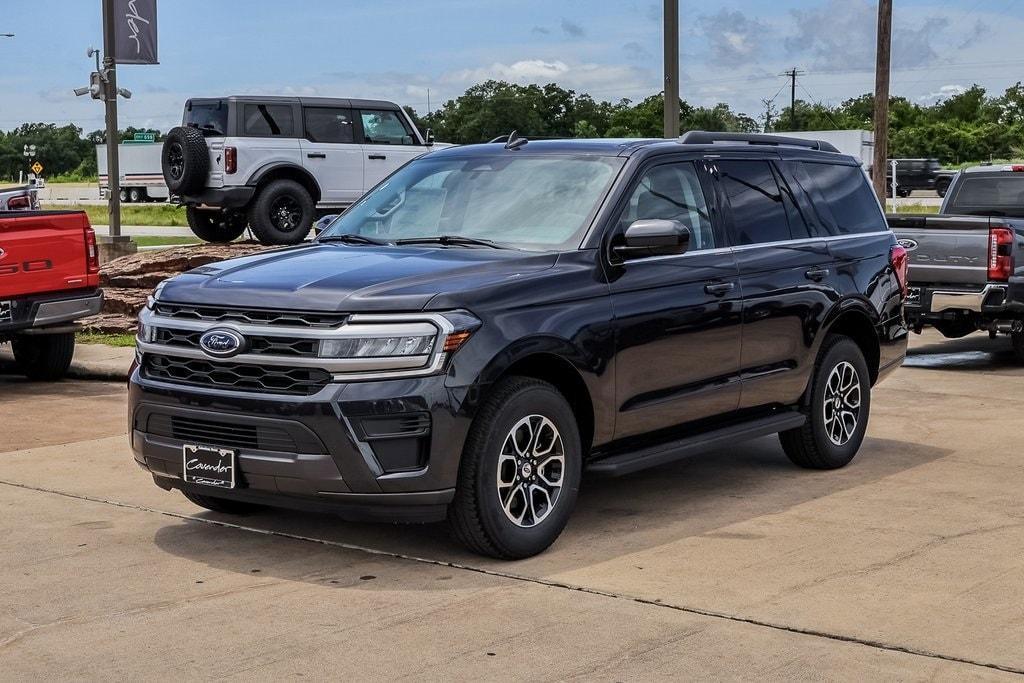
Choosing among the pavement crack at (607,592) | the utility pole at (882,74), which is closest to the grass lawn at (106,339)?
the pavement crack at (607,592)

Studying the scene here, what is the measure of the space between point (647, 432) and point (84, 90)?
60.8 ft

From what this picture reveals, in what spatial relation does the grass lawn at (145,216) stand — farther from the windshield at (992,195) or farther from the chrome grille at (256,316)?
the chrome grille at (256,316)

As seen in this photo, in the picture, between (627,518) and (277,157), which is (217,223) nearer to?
(277,157)

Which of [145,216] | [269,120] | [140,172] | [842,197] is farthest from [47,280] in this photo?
[140,172]

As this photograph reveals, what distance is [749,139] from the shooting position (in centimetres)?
811

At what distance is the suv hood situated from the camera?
19.2ft

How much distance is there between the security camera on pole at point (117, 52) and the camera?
2216 cm

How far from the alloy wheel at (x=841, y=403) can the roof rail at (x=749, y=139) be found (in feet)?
4.27

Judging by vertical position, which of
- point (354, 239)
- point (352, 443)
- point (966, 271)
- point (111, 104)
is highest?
point (111, 104)

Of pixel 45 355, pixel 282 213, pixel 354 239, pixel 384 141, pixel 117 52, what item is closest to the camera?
pixel 354 239

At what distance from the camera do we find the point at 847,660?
16.1 feet

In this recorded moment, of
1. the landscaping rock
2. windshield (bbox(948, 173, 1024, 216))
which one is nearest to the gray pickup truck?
windshield (bbox(948, 173, 1024, 216))

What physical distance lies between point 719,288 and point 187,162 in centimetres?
1249

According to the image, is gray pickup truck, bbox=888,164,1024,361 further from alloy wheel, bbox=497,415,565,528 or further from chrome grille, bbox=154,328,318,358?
chrome grille, bbox=154,328,318,358
